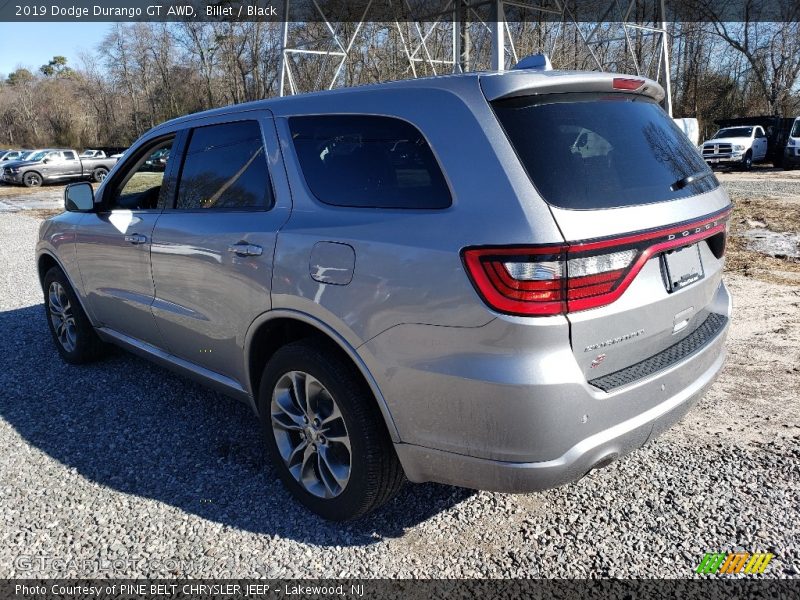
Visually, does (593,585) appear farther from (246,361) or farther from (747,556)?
(246,361)

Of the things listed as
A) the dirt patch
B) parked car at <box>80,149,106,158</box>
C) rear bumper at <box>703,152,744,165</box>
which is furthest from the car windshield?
parked car at <box>80,149,106,158</box>

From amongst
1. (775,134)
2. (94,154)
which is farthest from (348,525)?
(94,154)

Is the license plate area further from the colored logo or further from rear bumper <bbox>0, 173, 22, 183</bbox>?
rear bumper <bbox>0, 173, 22, 183</bbox>

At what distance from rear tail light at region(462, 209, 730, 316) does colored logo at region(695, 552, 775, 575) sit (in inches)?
47.5

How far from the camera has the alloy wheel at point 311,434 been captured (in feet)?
9.01

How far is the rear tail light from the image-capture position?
2070 mm

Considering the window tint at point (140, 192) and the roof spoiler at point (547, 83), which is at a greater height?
the roof spoiler at point (547, 83)

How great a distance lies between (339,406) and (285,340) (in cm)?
62

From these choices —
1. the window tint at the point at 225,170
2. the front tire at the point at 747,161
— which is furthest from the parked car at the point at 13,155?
the front tire at the point at 747,161

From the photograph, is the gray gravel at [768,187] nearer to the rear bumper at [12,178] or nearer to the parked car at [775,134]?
the parked car at [775,134]

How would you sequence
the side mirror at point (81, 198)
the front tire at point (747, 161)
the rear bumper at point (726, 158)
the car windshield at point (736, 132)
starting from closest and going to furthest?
the side mirror at point (81, 198)
the rear bumper at point (726, 158)
the front tire at point (747, 161)
the car windshield at point (736, 132)

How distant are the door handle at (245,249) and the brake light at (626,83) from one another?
66.3 inches

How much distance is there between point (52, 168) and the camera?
29.4 m

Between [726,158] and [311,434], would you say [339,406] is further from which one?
[726,158]
